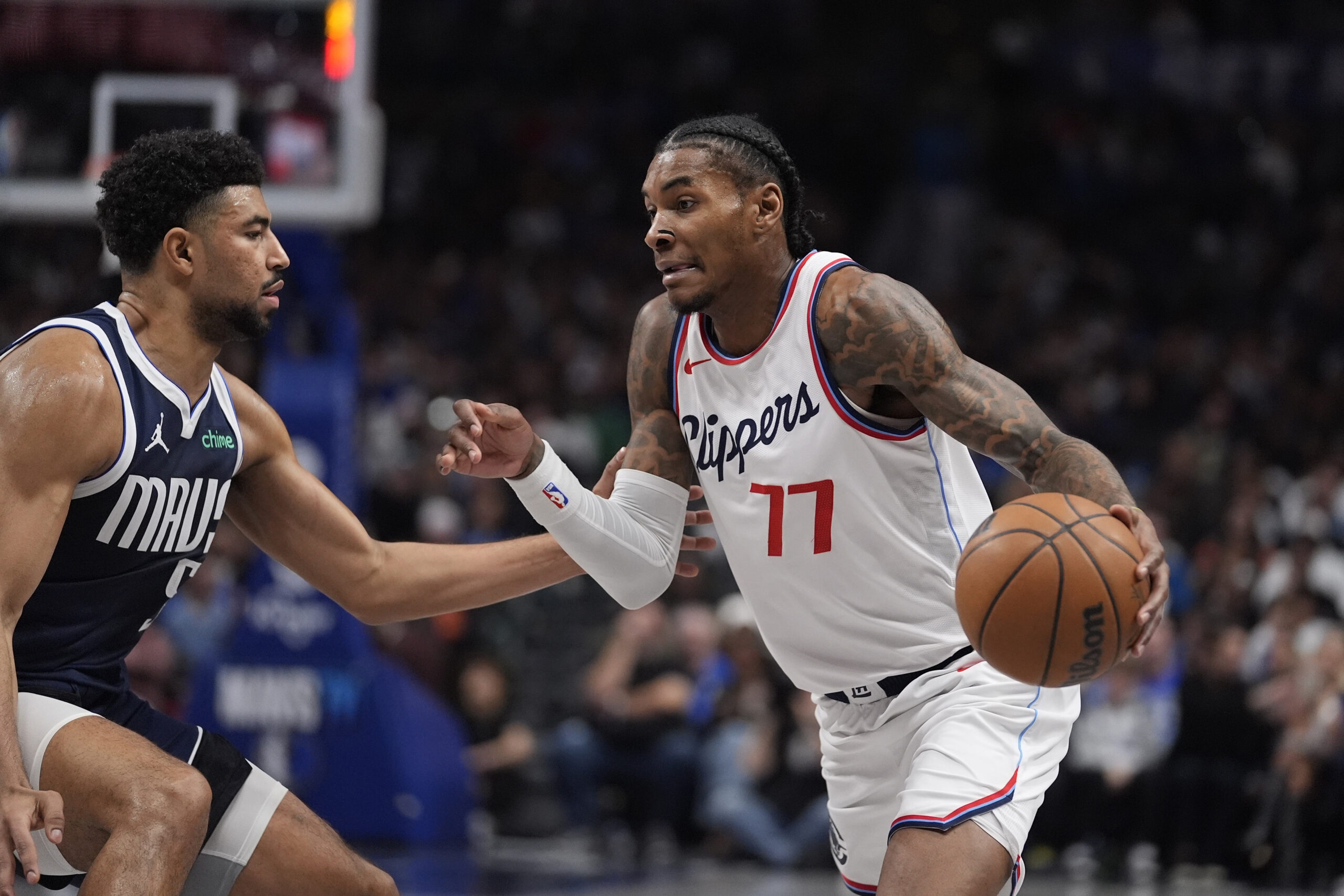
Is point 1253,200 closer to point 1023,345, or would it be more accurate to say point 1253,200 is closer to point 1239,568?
point 1023,345

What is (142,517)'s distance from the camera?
13.0 ft

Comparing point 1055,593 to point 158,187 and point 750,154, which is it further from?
point 158,187

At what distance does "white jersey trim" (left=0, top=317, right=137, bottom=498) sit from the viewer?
3861 millimetres

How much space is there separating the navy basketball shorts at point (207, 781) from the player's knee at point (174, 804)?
127mm

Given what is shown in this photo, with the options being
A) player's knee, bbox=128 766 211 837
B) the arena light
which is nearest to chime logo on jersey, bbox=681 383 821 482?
Result: player's knee, bbox=128 766 211 837

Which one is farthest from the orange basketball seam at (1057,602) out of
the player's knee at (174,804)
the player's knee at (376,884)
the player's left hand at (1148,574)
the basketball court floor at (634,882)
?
the basketball court floor at (634,882)

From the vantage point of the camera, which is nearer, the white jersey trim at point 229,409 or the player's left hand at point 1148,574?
the player's left hand at point 1148,574

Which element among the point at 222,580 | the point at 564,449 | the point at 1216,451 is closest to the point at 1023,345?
the point at 1216,451

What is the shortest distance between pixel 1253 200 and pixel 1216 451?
5071mm

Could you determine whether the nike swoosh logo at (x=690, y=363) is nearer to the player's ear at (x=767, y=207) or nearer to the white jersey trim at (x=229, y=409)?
the player's ear at (x=767, y=207)

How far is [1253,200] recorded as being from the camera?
1716 centimetres

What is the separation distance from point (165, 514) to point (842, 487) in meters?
1.73

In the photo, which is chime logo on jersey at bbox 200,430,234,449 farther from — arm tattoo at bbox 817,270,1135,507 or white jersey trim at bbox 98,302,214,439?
arm tattoo at bbox 817,270,1135,507

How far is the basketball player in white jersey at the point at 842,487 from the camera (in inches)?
152
